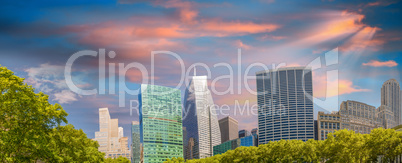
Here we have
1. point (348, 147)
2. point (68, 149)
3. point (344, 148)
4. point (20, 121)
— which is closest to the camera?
point (20, 121)

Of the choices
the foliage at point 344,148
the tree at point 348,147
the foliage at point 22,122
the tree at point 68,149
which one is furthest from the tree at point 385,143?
the foliage at point 22,122

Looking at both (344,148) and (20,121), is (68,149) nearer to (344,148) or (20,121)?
(20,121)

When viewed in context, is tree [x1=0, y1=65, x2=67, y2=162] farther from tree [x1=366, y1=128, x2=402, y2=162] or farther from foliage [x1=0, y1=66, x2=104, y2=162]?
tree [x1=366, y1=128, x2=402, y2=162]

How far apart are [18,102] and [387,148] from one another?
81094 millimetres

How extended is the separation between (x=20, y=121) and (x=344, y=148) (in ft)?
230

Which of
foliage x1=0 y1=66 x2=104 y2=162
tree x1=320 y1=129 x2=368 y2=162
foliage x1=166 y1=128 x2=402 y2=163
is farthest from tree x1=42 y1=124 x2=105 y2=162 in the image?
tree x1=320 y1=129 x2=368 y2=162

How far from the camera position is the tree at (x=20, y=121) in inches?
2235

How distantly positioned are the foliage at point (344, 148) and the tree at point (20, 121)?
66.2 meters

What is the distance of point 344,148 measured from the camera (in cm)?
10256

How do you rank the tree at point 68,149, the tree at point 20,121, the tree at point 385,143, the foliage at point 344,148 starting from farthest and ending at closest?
1. the foliage at point 344,148
2. the tree at point 385,143
3. the tree at point 68,149
4. the tree at point 20,121

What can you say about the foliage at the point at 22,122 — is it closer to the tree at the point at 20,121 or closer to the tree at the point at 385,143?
the tree at the point at 20,121

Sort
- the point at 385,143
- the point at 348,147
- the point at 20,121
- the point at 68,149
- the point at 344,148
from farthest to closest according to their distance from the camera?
the point at 348,147 → the point at 344,148 → the point at 385,143 → the point at 68,149 → the point at 20,121

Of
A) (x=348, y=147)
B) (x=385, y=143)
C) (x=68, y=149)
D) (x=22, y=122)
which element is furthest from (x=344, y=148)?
(x=22, y=122)

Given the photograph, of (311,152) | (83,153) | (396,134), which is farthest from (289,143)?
(83,153)
